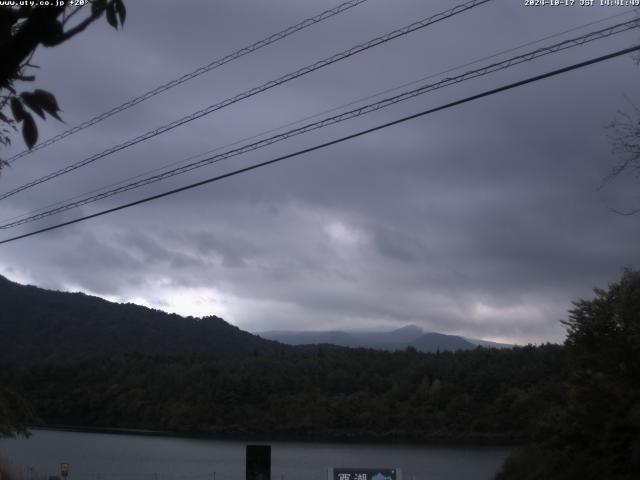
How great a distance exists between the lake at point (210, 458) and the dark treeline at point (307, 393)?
662cm

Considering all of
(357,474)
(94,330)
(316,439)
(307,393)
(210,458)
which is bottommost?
(210,458)

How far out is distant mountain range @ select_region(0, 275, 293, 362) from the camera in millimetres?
89625

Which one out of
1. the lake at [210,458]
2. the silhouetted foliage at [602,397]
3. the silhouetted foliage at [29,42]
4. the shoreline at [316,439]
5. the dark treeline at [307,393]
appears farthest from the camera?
the dark treeline at [307,393]

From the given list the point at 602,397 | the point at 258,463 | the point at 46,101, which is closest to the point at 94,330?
the point at 258,463

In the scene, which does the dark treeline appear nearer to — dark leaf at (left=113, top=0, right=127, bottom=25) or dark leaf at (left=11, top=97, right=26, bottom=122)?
dark leaf at (left=113, top=0, right=127, bottom=25)

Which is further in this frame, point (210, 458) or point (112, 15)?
point (210, 458)

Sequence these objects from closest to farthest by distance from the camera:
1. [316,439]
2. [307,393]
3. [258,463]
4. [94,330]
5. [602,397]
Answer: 1. [258,463]
2. [602,397]
3. [316,439]
4. [307,393]
5. [94,330]

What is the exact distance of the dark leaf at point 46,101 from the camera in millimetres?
3357

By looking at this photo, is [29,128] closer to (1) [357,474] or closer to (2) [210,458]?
(1) [357,474]

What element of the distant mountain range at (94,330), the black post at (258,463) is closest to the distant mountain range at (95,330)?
the distant mountain range at (94,330)

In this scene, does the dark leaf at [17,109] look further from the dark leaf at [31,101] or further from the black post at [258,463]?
the black post at [258,463]

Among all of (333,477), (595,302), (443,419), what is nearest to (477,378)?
(443,419)

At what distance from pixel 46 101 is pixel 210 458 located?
41.3 meters

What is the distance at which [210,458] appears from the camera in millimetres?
42438
